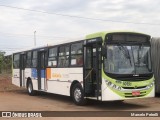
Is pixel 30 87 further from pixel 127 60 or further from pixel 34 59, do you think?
pixel 127 60

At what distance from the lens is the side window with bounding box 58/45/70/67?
1812cm

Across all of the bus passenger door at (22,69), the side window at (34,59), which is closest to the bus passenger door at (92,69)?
the side window at (34,59)

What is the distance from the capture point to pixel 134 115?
1303 centimetres

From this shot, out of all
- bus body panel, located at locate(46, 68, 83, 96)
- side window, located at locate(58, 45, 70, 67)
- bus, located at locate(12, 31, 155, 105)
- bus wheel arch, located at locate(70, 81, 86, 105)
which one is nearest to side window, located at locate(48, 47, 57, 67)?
bus body panel, located at locate(46, 68, 83, 96)

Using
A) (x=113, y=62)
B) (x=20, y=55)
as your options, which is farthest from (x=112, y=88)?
(x=20, y=55)

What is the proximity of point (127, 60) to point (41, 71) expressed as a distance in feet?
24.8

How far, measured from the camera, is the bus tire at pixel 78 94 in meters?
16.5

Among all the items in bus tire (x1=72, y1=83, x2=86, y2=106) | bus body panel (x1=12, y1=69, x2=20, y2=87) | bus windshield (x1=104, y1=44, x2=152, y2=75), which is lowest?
bus tire (x1=72, y1=83, x2=86, y2=106)

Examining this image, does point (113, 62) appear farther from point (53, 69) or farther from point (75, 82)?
point (53, 69)

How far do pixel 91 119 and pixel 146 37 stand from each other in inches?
198

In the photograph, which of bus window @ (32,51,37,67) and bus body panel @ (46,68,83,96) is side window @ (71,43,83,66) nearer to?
bus body panel @ (46,68,83,96)

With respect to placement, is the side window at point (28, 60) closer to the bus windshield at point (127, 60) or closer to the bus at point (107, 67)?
the bus at point (107, 67)

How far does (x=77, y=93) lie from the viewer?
16938 mm

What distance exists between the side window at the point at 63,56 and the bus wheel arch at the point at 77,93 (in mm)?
1221
